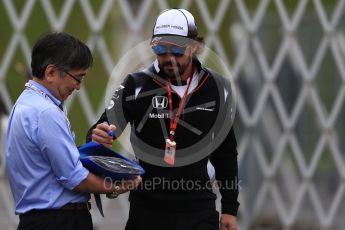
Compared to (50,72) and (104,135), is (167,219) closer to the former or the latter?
(104,135)

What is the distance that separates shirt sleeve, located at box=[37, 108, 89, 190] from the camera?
9.05ft

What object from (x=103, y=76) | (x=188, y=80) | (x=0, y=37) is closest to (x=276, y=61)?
(x=103, y=76)

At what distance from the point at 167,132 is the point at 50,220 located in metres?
0.62

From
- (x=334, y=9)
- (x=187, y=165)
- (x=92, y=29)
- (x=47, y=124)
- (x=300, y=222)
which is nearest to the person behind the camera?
(x=47, y=124)

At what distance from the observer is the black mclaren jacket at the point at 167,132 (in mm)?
3258

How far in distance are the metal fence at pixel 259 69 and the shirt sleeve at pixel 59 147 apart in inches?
99.9

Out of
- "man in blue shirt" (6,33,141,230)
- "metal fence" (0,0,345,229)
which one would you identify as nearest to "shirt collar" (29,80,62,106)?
"man in blue shirt" (6,33,141,230)

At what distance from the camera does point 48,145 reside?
9.06 feet

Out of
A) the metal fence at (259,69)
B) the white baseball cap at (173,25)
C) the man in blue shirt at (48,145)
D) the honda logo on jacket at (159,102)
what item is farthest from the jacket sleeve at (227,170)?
the metal fence at (259,69)

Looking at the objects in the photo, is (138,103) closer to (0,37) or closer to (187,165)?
(187,165)

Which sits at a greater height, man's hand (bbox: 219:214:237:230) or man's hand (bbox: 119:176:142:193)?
man's hand (bbox: 119:176:142:193)

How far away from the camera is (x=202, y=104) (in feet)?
10.8

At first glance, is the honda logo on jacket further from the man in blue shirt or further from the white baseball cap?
the man in blue shirt

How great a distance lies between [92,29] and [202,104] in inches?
88.6
